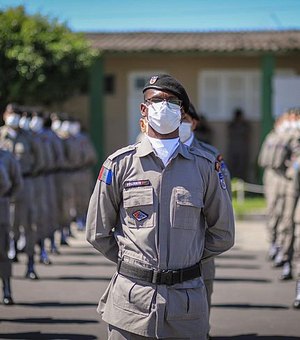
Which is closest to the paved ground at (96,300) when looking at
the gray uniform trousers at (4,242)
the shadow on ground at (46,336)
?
the shadow on ground at (46,336)

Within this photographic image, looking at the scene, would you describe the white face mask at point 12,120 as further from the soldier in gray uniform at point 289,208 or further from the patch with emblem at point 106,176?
the patch with emblem at point 106,176

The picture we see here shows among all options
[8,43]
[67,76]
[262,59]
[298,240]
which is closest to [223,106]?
[262,59]

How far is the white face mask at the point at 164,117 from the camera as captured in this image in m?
5.17

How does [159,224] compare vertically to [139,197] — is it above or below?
below

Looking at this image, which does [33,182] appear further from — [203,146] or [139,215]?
[139,215]

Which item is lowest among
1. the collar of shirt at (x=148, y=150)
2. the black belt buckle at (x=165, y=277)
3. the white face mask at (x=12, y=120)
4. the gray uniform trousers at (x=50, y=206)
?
the gray uniform trousers at (x=50, y=206)

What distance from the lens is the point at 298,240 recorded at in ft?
31.0

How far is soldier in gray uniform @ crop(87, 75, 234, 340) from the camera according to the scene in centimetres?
503

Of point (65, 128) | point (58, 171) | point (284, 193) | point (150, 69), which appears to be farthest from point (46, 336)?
point (150, 69)

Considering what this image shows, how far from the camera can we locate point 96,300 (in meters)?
9.77

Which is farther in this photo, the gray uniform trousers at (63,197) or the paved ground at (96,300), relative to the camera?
the gray uniform trousers at (63,197)

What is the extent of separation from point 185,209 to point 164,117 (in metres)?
0.53

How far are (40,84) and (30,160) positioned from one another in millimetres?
7839

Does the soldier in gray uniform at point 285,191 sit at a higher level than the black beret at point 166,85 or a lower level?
lower
